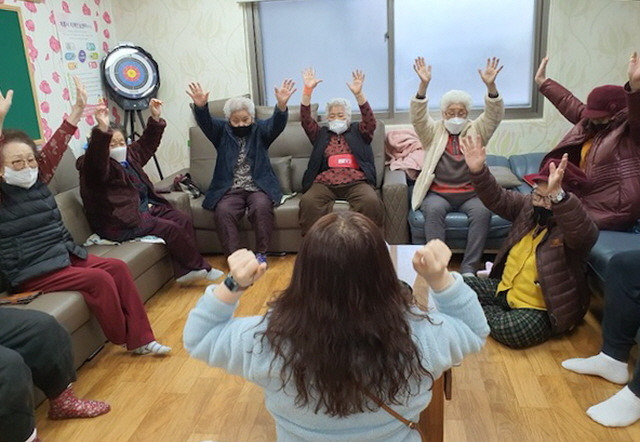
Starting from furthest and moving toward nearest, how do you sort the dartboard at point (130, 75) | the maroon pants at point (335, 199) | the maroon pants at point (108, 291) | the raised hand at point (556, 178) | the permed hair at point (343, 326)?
1. the dartboard at point (130, 75)
2. the maroon pants at point (335, 199)
3. the maroon pants at point (108, 291)
4. the raised hand at point (556, 178)
5. the permed hair at point (343, 326)

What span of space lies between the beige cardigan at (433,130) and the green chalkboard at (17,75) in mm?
2438

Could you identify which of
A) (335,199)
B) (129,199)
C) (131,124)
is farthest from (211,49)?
(129,199)

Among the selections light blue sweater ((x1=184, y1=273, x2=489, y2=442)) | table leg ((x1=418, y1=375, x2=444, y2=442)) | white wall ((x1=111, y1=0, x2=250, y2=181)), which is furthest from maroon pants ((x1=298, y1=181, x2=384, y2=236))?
light blue sweater ((x1=184, y1=273, x2=489, y2=442))

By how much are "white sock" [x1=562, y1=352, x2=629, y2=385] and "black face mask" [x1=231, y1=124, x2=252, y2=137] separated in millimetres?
2432

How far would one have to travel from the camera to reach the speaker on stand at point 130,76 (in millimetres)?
4098

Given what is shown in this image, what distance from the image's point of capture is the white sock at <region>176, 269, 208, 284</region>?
3.18m

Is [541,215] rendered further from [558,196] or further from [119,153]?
[119,153]

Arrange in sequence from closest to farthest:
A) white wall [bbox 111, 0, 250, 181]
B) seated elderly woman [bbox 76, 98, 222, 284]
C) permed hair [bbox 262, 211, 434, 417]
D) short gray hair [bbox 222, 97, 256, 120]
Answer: permed hair [bbox 262, 211, 434, 417]
seated elderly woman [bbox 76, 98, 222, 284]
short gray hair [bbox 222, 97, 256, 120]
white wall [bbox 111, 0, 250, 181]

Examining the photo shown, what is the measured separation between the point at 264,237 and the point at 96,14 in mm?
2318

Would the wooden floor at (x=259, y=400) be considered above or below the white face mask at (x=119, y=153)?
below

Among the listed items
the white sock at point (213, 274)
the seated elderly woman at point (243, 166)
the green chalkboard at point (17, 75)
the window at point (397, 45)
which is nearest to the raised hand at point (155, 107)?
the seated elderly woman at point (243, 166)

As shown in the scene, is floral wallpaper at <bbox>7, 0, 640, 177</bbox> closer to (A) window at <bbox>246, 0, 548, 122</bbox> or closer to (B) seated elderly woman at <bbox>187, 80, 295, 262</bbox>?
(A) window at <bbox>246, 0, 548, 122</bbox>

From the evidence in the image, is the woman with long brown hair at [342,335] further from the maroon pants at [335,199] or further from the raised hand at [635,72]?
the maroon pants at [335,199]

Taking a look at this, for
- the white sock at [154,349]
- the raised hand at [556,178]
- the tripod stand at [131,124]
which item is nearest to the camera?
the raised hand at [556,178]
